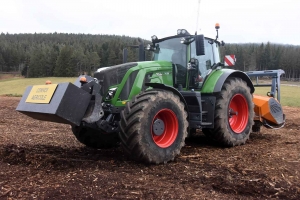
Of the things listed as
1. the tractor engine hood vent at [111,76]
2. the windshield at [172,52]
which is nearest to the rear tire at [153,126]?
the tractor engine hood vent at [111,76]

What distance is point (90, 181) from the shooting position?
4074 millimetres

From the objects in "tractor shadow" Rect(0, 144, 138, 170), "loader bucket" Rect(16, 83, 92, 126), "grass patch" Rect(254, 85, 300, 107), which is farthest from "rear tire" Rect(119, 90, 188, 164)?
"grass patch" Rect(254, 85, 300, 107)

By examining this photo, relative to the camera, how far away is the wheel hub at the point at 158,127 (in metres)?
5.24

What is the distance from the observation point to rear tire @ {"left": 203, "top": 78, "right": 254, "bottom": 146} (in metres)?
6.62

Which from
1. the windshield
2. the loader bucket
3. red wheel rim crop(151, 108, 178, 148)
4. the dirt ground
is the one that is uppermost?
the windshield

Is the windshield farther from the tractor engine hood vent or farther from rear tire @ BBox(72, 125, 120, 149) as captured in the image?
rear tire @ BBox(72, 125, 120, 149)

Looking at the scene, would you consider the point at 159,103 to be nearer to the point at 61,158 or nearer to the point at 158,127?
the point at 158,127

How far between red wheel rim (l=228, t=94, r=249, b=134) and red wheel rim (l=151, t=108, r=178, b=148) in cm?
228

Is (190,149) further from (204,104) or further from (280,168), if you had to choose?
(280,168)

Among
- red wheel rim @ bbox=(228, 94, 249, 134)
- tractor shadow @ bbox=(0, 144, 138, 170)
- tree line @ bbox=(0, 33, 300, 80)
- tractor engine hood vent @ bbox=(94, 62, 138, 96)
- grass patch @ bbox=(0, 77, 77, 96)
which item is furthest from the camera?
tree line @ bbox=(0, 33, 300, 80)

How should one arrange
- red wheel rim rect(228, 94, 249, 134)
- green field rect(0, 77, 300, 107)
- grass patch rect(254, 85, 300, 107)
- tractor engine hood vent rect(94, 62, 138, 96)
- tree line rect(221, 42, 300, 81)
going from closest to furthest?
tractor engine hood vent rect(94, 62, 138, 96)
red wheel rim rect(228, 94, 249, 134)
grass patch rect(254, 85, 300, 107)
green field rect(0, 77, 300, 107)
tree line rect(221, 42, 300, 81)

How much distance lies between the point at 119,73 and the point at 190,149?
2199mm

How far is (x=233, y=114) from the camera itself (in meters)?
7.31

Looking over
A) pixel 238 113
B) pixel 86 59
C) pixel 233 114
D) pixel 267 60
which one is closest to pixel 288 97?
Answer: pixel 238 113
